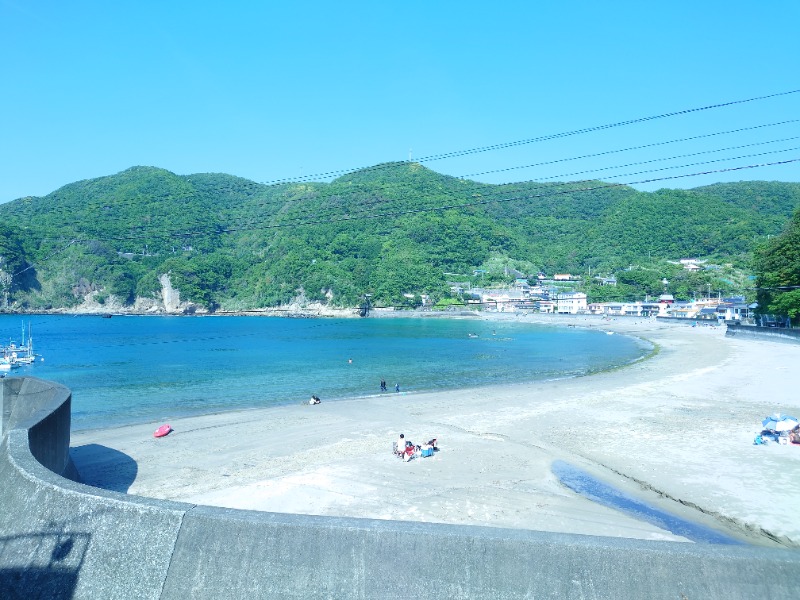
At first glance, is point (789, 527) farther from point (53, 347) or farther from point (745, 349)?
point (53, 347)

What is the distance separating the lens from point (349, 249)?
143m

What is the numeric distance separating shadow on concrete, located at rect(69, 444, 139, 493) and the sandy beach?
60 millimetres

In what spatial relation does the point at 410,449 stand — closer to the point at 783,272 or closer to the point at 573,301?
the point at 783,272

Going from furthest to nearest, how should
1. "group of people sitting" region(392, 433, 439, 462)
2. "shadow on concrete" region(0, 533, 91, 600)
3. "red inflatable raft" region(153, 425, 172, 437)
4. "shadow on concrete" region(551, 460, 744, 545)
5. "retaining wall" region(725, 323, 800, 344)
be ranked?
"retaining wall" region(725, 323, 800, 344) → "red inflatable raft" region(153, 425, 172, 437) → "group of people sitting" region(392, 433, 439, 462) → "shadow on concrete" region(551, 460, 744, 545) → "shadow on concrete" region(0, 533, 91, 600)

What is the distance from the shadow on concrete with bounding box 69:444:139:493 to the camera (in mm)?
13578

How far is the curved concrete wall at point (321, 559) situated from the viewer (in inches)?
181

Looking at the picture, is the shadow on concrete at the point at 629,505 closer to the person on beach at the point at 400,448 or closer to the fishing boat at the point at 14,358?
the person on beach at the point at 400,448

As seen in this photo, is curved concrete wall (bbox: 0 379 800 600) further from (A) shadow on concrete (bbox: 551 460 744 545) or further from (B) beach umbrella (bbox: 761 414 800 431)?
(B) beach umbrella (bbox: 761 414 800 431)

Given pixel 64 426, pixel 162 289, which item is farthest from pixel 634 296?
pixel 64 426

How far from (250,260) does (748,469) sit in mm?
134936

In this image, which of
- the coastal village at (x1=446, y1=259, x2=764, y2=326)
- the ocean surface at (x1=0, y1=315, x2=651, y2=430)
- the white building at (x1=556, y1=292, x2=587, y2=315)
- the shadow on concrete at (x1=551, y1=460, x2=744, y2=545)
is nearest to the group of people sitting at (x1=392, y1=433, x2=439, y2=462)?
the shadow on concrete at (x1=551, y1=460, x2=744, y2=545)

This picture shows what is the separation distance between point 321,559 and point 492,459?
1029cm

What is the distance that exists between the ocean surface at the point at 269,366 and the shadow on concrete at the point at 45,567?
688 inches

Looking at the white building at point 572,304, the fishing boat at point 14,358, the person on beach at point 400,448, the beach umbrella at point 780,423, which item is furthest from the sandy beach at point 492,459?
the white building at point 572,304
